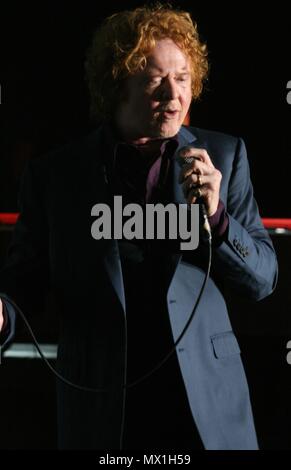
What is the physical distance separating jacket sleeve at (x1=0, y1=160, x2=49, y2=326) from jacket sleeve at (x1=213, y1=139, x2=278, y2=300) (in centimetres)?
39

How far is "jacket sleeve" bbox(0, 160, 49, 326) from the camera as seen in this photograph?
1.66 meters

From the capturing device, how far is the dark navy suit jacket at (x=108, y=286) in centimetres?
155

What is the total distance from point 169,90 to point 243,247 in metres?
0.35

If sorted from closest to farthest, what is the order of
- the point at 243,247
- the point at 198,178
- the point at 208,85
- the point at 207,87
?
1. the point at 198,178
2. the point at 243,247
3. the point at 207,87
4. the point at 208,85

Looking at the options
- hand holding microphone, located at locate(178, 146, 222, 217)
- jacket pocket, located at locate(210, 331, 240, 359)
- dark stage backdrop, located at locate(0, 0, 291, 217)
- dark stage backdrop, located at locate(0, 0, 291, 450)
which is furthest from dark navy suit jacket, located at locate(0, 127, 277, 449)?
dark stage backdrop, located at locate(0, 0, 291, 217)

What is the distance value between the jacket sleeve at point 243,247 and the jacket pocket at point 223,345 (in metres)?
0.11


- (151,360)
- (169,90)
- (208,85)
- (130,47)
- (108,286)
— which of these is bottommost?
(151,360)

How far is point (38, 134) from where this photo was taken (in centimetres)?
532

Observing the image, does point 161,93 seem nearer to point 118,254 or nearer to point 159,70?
point 159,70

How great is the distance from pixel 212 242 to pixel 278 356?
1.93 meters

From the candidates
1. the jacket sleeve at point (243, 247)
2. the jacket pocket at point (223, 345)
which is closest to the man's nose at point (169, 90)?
the jacket sleeve at point (243, 247)

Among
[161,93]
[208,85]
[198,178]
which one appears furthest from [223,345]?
[208,85]


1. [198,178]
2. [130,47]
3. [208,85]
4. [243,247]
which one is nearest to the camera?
[198,178]

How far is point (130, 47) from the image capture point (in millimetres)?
1620
